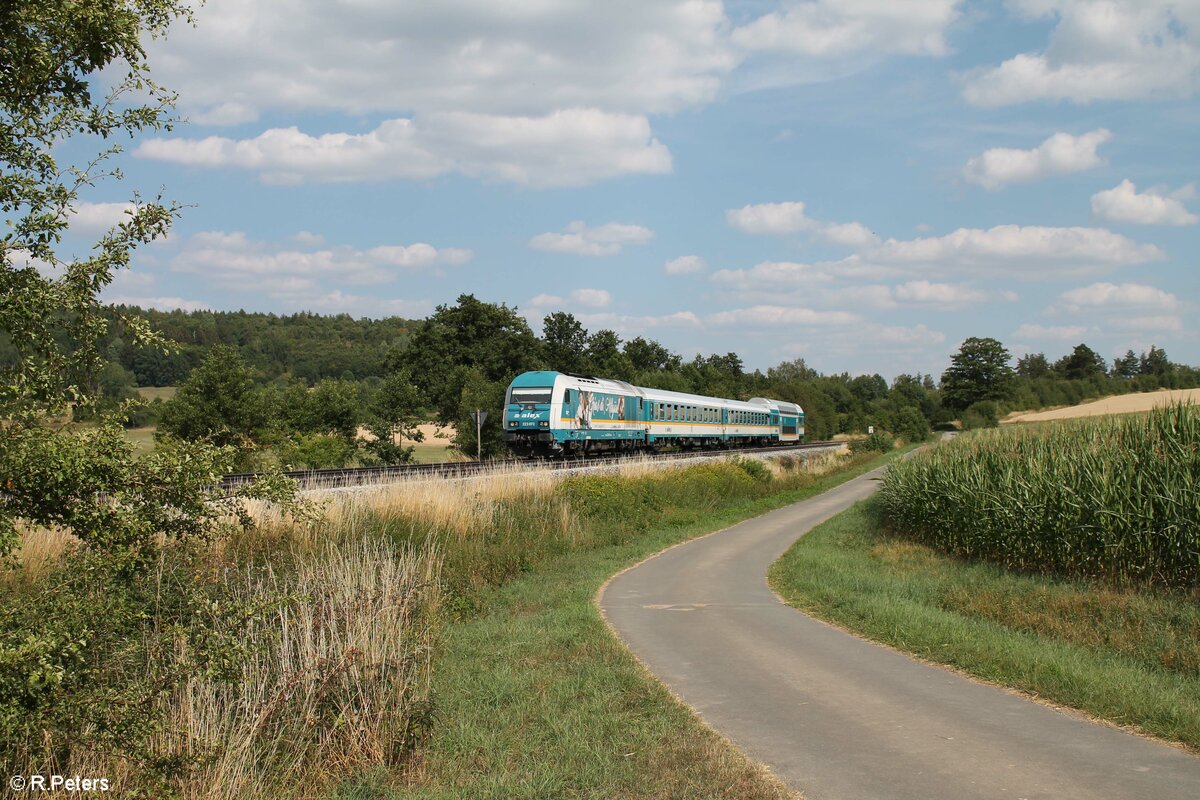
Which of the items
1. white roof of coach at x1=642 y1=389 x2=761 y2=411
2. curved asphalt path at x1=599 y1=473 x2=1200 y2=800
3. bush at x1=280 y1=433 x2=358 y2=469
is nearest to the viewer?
curved asphalt path at x1=599 y1=473 x2=1200 y2=800

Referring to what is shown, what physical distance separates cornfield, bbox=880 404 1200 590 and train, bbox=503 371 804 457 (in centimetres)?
1446

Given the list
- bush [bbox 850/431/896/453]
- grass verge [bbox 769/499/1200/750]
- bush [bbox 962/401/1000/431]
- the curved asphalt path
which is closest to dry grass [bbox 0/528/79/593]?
the curved asphalt path

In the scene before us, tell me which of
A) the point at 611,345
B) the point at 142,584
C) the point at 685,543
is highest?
the point at 611,345

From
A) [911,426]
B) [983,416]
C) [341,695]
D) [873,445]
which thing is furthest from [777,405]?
[341,695]

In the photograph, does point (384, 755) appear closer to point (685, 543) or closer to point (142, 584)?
point (142, 584)

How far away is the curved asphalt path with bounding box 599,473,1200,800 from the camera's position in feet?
19.0

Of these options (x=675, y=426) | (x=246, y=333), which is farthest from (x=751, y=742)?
(x=246, y=333)

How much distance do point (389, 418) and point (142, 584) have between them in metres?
32.5

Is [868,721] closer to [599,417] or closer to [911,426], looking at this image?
[599,417]

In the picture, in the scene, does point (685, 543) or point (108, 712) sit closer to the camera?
point (108, 712)

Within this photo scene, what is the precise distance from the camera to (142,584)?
8062 millimetres

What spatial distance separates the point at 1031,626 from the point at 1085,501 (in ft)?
15.3
